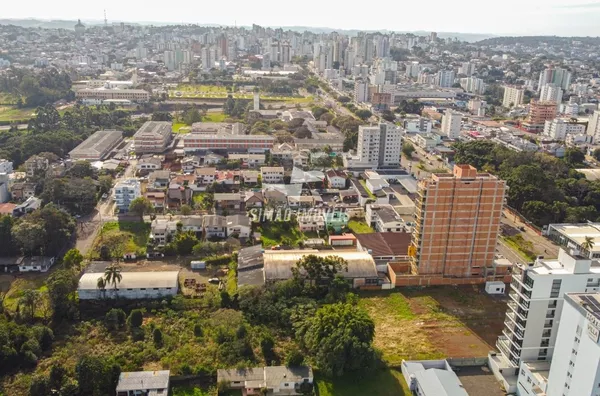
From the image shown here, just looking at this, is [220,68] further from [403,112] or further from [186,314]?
[186,314]

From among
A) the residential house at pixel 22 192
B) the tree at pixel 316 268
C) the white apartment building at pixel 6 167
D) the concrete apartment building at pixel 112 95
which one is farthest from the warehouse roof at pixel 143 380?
the concrete apartment building at pixel 112 95

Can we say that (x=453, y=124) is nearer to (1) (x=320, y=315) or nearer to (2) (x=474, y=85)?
(2) (x=474, y=85)

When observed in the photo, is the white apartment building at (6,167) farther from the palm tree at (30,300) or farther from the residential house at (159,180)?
the palm tree at (30,300)

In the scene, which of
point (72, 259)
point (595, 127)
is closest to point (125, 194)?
point (72, 259)

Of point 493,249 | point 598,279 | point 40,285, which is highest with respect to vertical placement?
point 598,279

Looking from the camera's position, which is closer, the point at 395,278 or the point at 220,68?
the point at 395,278

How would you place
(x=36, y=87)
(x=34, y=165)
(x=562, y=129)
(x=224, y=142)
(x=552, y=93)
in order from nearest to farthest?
(x=34, y=165) < (x=224, y=142) < (x=562, y=129) < (x=36, y=87) < (x=552, y=93)

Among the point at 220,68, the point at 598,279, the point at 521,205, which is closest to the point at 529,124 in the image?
the point at 521,205
